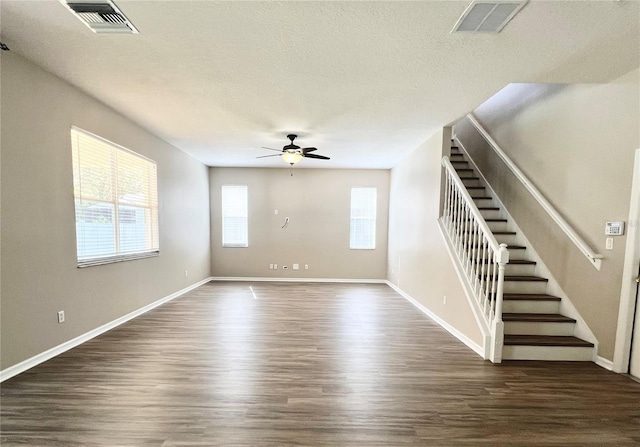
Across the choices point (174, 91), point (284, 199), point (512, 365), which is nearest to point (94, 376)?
point (174, 91)

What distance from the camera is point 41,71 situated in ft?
7.84

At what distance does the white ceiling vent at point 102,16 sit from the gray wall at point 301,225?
15.3ft

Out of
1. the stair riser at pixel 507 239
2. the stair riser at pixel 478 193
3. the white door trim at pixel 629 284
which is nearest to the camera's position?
the white door trim at pixel 629 284

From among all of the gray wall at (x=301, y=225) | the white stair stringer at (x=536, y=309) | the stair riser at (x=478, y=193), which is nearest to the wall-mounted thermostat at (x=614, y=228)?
the white stair stringer at (x=536, y=309)

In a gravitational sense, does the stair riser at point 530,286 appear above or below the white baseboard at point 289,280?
above

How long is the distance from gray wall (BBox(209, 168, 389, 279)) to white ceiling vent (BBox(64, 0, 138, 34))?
4.65 meters

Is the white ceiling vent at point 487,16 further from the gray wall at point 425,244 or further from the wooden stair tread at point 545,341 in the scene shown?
the wooden stair tread at point 545,341

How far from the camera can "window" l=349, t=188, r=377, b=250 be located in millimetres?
6527

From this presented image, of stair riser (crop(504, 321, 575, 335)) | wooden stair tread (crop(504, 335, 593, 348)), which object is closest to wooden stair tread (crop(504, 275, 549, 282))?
stair riser (crop(504, 321, 575, 335))

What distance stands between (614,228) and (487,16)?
2.33m

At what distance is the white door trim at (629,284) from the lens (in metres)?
2.27

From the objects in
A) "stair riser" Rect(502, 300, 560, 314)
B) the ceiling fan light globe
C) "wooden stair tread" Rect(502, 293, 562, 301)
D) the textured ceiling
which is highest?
the textured ceiling

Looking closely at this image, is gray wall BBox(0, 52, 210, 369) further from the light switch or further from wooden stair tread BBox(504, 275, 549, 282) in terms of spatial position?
the light switch

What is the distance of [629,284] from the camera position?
233 cm
